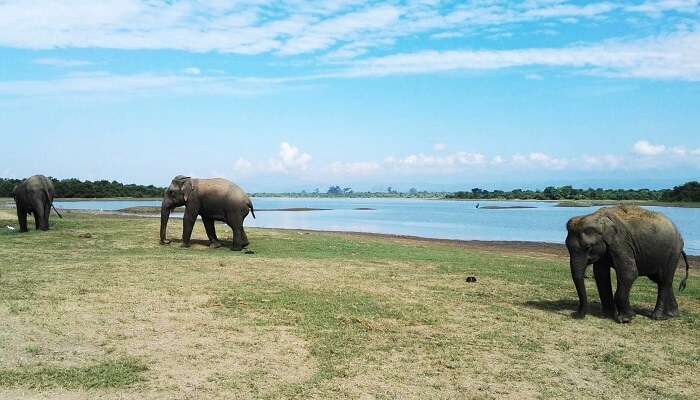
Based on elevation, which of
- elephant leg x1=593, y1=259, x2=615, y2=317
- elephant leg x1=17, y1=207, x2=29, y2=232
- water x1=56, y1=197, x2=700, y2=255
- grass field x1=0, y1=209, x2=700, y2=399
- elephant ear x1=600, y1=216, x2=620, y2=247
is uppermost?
elephant ear x1=600, y1=216, x2=620, y2=247

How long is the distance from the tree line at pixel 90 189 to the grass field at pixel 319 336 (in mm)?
85377

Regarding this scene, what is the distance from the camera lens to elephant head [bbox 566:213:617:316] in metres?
10.8

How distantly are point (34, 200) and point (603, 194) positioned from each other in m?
117

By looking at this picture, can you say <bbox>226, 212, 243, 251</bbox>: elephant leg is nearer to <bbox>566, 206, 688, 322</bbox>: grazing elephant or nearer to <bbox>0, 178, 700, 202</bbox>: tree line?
<bbox>566, 206, 688, 322</bbox>: grazing elephant

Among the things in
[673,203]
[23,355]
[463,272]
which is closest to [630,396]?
[23,355]

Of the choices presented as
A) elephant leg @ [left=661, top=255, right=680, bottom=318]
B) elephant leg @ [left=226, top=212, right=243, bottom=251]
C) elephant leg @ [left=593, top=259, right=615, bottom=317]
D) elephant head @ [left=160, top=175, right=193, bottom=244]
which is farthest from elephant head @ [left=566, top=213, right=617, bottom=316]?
elephant head @ [left=160, top=175, right=193, bottom=244]

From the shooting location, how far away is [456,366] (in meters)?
7.94

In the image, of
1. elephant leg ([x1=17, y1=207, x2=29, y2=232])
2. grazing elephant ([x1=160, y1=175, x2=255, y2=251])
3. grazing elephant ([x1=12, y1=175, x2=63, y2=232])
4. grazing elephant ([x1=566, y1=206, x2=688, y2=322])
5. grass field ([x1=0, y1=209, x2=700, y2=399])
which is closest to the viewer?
grass field ([x1=0, y1=209, x2=700, y2=399])

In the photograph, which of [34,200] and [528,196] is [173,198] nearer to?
[34,200]

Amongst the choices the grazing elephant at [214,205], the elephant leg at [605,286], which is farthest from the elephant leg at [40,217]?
the elephant leg at [605,286]

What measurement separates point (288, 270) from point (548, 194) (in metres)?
144

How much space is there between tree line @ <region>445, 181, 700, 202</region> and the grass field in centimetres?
8751

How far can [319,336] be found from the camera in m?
9.23

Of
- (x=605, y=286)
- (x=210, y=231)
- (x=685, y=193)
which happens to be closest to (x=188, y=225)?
(x=210, y=231)
